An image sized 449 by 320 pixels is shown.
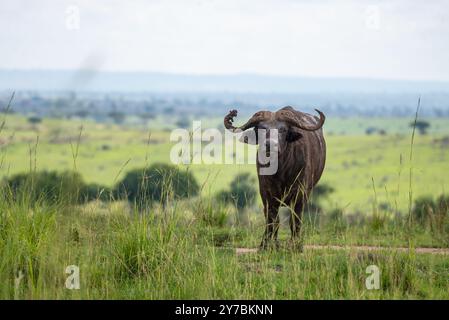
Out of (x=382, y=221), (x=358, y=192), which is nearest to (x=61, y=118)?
(x=382, y=221)

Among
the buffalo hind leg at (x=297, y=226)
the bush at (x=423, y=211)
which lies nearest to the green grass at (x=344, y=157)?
the bush at (x=423, y=211)

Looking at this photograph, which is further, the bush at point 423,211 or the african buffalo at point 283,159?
the bush at point 423,211

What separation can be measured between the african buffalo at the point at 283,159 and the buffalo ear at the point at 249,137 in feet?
0.09

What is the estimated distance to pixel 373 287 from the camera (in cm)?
857

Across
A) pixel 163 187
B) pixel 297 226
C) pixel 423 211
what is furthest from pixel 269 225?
pixel 423 211

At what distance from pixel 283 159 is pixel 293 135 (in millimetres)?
343

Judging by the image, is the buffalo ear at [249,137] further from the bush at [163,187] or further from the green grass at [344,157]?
the green grass at [344,157]

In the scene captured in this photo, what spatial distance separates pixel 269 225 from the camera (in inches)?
A: 436

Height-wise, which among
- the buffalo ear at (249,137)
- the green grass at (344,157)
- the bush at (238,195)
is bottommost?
the bush at (238,195)

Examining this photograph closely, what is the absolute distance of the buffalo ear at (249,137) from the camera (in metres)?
10.9

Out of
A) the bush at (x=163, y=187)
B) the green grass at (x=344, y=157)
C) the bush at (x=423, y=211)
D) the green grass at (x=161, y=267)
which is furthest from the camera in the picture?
the green grass at (x=344, y=157)

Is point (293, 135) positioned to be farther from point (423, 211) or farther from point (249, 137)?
point (423, 211)
